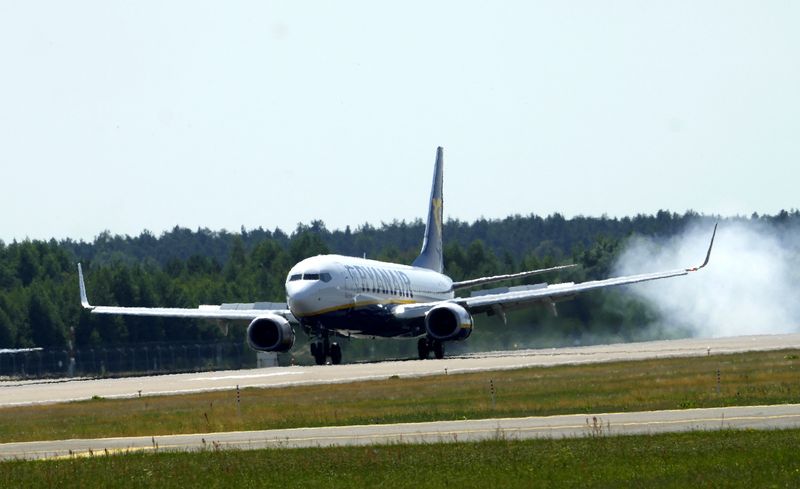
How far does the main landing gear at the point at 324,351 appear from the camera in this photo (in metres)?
66.4

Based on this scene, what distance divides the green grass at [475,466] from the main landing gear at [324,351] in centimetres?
3886

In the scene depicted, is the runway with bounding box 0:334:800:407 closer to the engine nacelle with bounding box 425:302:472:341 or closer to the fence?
the engine nacelle with bounding box 425:302:472:341

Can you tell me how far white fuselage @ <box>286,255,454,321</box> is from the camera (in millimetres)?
62344

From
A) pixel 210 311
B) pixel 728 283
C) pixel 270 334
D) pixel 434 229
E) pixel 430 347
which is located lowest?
pixel 430 347

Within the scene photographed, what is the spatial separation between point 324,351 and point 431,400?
90.5ft

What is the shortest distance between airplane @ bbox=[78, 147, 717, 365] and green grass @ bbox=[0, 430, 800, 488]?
3541 centimetres

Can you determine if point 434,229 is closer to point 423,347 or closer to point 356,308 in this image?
point 423,347

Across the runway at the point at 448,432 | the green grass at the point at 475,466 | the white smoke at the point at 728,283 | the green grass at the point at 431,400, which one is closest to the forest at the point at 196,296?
the white smoke at the point at 728,283

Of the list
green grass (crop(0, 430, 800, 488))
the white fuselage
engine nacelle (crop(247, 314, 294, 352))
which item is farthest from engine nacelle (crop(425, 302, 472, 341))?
green grass (crop(0, 430, 800, 488))

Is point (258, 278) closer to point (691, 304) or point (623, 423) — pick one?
point (691, 304)

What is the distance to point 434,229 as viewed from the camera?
83.9 metres

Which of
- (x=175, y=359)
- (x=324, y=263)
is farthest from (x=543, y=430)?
(x=175, y=359)

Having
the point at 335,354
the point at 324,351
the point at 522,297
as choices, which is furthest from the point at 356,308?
the point at 522,297

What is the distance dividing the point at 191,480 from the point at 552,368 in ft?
97.6
